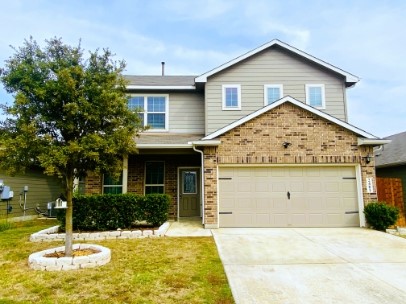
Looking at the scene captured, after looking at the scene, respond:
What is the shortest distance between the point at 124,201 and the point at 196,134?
4.93m

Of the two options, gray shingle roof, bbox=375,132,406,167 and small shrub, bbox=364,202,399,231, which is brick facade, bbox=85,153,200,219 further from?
gray shingle roof, bbox=375,132,406,167

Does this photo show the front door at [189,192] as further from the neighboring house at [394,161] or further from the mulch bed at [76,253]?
→ the neighboring house at [394,161]

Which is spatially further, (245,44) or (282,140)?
(245,44)

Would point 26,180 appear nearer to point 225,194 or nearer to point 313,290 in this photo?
point 225,194

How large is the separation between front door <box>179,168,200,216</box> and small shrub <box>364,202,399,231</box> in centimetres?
659

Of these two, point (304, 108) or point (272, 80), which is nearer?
point (304, 108)

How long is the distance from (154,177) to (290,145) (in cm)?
589

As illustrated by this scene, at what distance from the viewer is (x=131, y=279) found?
508cm

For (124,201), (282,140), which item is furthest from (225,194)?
(124,201)

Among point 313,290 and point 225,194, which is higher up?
point 225,194

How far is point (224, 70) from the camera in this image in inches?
512

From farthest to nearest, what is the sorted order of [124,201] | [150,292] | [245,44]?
[245,44] → [124,201] → [150,292]

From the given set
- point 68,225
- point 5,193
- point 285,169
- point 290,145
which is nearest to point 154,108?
point 290,145

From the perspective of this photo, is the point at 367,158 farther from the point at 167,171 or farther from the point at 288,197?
the point at 167,171
